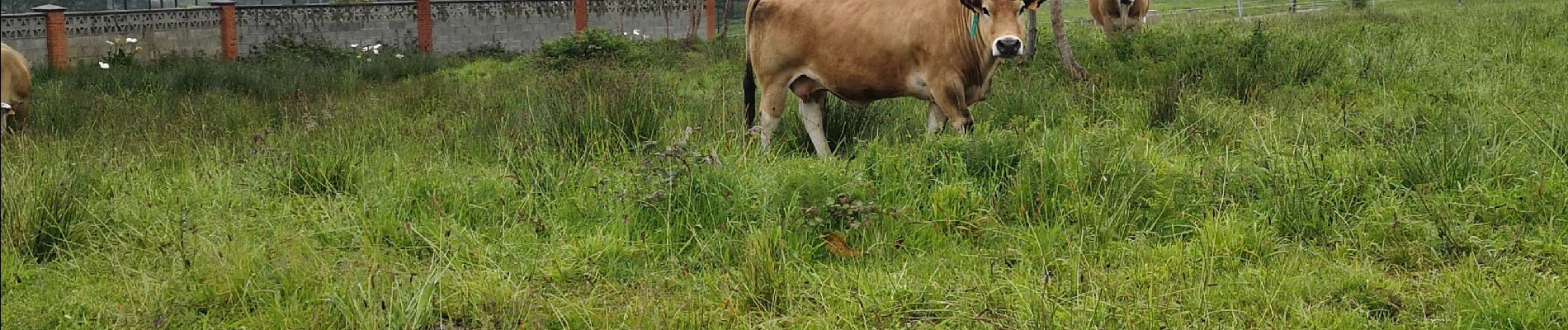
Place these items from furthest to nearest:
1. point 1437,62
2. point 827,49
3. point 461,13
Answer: point 461,13 < point 1437,62 < point 827,49

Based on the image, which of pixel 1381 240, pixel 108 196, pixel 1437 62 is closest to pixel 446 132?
pixel 108 196

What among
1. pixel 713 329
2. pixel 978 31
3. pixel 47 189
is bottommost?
pixel 713 329

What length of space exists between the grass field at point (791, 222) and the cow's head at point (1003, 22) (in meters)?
0.42

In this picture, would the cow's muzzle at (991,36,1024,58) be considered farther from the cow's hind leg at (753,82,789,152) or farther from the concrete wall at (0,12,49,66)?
the concrete wall at (0,12,49,66)

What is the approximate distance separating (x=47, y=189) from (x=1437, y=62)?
9319 mm

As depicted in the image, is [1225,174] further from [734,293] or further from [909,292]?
[734,293]

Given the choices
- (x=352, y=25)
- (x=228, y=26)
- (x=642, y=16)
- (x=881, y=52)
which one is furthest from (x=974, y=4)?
(x=642, y=16)

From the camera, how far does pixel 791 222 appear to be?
5.07 meters

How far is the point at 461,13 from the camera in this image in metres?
28.8

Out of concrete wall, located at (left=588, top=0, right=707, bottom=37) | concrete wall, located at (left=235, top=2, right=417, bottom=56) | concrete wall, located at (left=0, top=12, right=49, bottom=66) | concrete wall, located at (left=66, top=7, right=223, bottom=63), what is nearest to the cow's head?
concrete wall, located at (left=66, top=7, right=223, bottom=63)

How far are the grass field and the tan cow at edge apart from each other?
226mm

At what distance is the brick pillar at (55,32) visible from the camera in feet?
64.5

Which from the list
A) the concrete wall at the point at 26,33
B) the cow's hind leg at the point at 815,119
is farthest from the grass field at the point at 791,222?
the concrete wall at the point at 26,33

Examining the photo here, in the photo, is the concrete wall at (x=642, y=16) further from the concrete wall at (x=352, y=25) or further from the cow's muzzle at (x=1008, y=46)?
the cow's muzzle at (x=1008, y=46)
